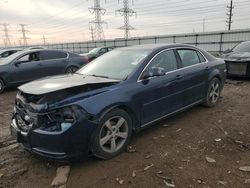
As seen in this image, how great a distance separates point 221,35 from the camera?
2081 cm

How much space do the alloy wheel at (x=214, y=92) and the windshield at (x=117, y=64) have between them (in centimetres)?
224

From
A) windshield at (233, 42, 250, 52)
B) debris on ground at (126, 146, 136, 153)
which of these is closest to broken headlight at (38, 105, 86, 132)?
debris on ground at (126, 146, 136, 153)

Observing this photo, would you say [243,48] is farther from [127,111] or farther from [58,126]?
[58,126]

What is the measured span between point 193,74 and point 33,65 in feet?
21.3

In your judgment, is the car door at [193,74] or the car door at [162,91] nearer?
the car door at [162,91]

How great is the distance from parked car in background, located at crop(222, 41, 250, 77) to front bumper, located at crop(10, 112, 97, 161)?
7.04 metres

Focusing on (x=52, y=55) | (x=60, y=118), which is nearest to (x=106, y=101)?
(x=60, y=118)

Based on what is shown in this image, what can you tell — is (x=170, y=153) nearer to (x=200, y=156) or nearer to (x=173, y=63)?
(x=200, y=156)

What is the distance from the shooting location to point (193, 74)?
16.5 ft

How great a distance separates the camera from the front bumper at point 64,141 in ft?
9.96


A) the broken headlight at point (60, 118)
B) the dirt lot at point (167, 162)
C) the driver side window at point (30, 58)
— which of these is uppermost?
the driver side window at point (30, 58)

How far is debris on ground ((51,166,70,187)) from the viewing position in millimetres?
3064

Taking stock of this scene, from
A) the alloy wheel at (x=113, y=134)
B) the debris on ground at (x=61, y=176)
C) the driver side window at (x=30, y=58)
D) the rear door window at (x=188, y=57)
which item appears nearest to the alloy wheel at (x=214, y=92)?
the rear door window at (x=188, y=57)

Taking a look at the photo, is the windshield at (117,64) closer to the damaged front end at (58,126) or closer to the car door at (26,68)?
the damaged front end at (58,126)
